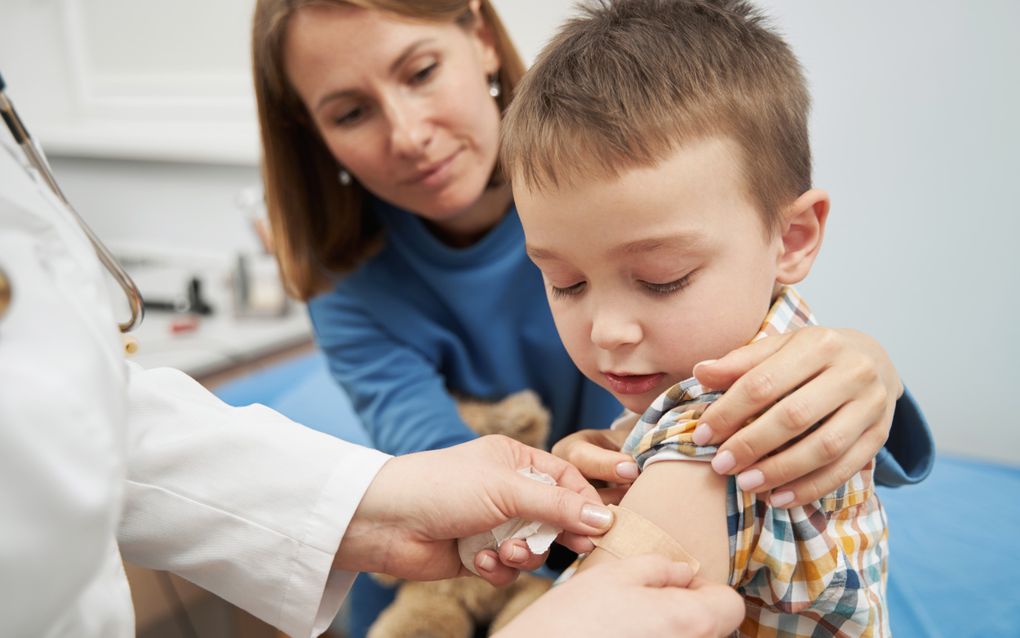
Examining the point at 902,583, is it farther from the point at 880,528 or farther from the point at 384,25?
the point at 384,25

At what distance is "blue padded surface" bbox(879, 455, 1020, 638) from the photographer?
32.5 inches

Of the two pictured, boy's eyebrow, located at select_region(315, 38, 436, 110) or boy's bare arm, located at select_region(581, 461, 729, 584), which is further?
boy's eyebrow, located at select_region(315, 38, 436, 110)

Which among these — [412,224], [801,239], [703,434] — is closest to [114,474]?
[703,434]

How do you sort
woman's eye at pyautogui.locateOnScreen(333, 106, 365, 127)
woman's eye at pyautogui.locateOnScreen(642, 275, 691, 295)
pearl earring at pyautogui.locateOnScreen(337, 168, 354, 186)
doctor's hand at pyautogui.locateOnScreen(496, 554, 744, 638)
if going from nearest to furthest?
doctor's hand at pyautogui.locateOnScreen(496, 554, 744, 638) < woman's eye at pyautogui.locateOnScreen(642, 275, 691, 295) < woman's eye at pyautogui.locateOnScreen(333, 106, 365, 127) < pearl earring at pyautogui.locateOnScreen(337, 168, 354, 186)

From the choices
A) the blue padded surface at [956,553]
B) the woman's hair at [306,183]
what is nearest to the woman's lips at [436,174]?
the woman's hair at [306,183]

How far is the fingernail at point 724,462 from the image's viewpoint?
0.52m

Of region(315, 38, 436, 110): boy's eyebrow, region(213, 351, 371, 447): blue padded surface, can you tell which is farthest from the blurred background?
region(213, 351, 371, 447): blue padded surface

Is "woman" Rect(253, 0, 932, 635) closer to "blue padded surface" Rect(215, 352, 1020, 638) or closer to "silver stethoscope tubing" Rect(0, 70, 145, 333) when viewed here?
"blue padded surface" Rect(215, 352, 1020, 638)

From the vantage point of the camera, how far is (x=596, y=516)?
1.77 ft

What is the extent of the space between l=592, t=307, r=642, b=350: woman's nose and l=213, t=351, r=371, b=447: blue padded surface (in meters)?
0.62

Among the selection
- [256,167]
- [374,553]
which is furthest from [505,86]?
[256,167]

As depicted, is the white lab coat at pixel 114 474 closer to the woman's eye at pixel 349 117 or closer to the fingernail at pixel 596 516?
the fingernail at pixel 596 516

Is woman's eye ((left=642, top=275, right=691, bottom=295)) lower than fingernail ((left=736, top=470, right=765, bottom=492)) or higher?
higher

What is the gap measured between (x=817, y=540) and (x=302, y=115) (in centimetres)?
83
